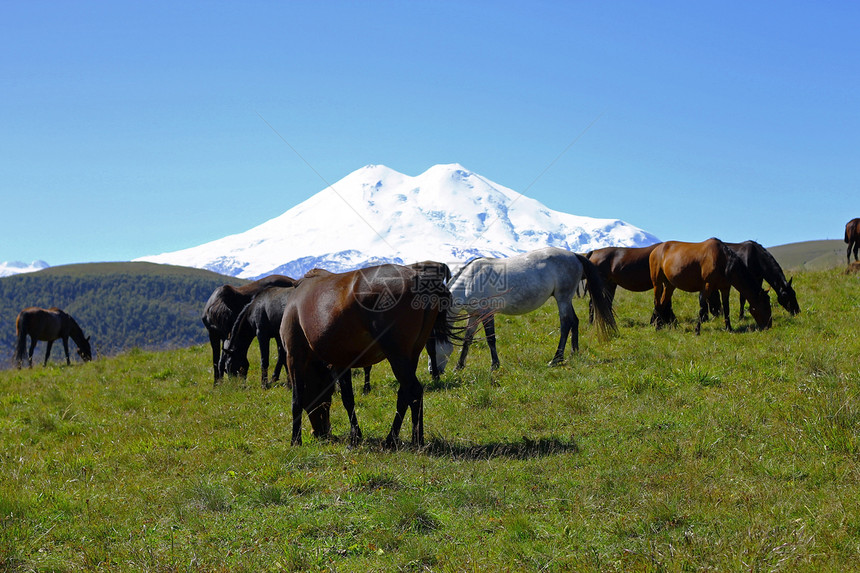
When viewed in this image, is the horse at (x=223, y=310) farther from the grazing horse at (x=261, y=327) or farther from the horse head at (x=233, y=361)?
the grazing horse at (x=261, y=327)

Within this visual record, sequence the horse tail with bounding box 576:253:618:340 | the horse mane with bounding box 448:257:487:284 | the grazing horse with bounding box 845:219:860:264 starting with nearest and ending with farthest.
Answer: the horse tail with bounding box 576:253:618:340, the horse mane with bounding box 448:257:487:284, the grazing horse with bounding box 845:219:860:264

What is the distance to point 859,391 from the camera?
7.28 meters

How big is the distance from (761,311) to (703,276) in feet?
4.93

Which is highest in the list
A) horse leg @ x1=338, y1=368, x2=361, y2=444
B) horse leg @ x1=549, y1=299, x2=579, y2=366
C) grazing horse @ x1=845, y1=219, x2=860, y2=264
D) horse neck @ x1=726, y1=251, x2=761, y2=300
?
grazing horse @ x1=845, y1=219, x2=860, y2=264

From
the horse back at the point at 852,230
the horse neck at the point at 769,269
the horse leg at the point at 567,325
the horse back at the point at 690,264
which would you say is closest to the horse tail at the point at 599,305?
the horse leg at the point at 567,325

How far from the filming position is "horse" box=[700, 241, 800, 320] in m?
14.0

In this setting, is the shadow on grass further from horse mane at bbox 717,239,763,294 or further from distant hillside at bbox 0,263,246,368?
distant hillside at bbox 0,263,246,368

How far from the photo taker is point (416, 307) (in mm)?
7465

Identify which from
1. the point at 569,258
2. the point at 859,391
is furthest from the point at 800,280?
the point at 859,391

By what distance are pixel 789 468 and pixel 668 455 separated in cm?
108

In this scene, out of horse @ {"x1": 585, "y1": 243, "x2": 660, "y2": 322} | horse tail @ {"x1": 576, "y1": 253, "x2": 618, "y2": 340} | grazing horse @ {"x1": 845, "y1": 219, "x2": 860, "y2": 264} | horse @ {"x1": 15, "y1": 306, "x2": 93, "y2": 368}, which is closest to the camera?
horse tail @ {"x1": 576, "y1": 253, "x2": 618, "y2": 340}

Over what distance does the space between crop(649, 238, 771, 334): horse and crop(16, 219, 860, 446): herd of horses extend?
25 mm

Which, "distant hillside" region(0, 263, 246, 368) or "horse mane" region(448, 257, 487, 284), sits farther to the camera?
"distant hillside" region(0, 263, 246, 368)

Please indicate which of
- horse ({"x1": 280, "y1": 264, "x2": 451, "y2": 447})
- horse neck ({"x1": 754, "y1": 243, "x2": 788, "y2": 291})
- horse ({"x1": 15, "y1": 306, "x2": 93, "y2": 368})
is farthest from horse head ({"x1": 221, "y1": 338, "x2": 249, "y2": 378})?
horse ({"x1": 15, "y1": 306, "x2": 93, "y2": 368})
